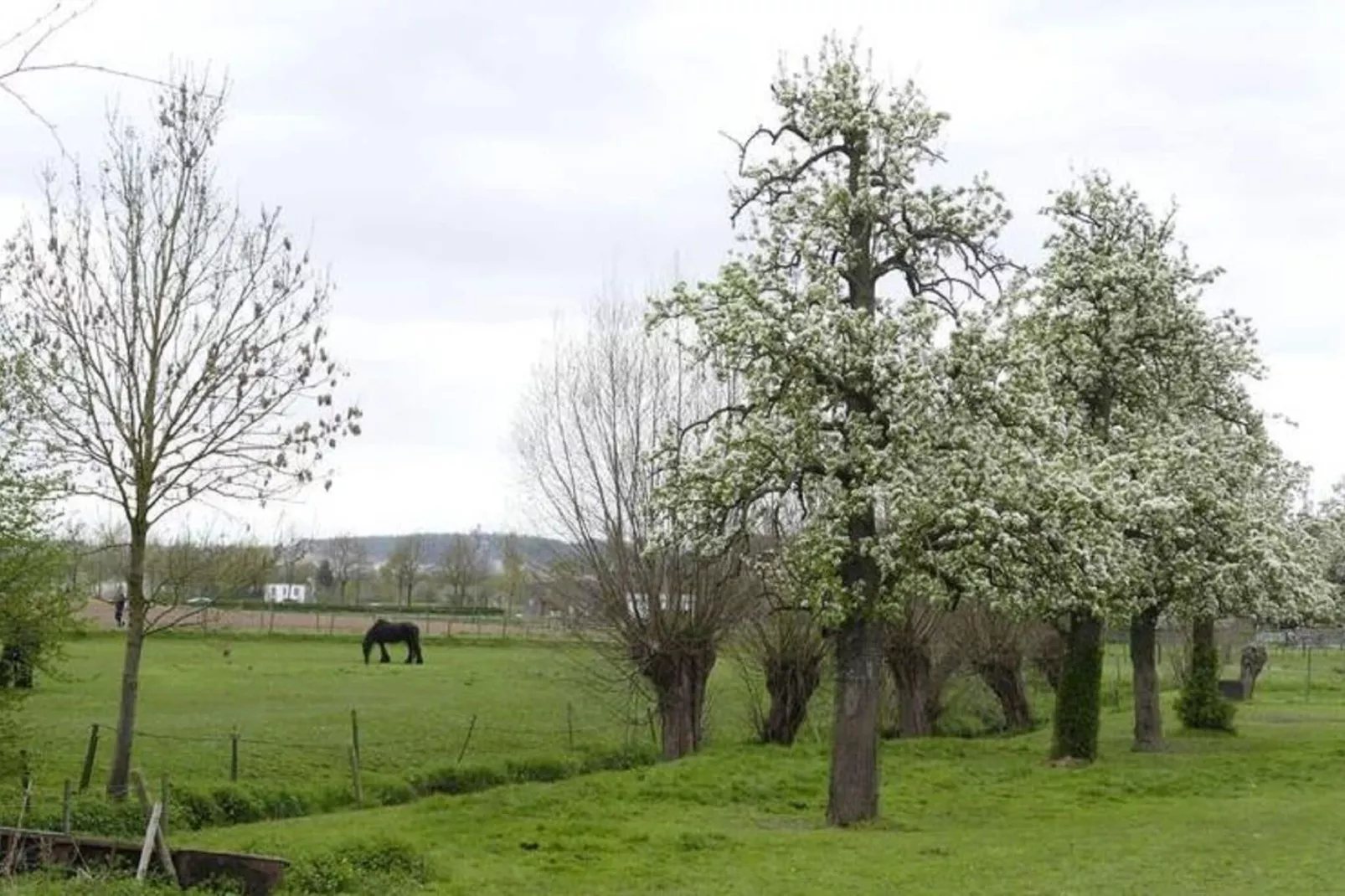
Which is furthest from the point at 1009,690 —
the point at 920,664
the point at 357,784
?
the point at 357,784

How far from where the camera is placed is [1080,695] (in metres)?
33.3

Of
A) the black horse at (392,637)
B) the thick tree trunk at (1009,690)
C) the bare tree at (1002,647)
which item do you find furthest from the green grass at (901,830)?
the black horse at (392,637)

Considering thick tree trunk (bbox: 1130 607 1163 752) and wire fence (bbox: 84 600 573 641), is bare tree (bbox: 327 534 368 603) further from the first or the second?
thick tree trunk (bbox: 1130 607 1163 752)

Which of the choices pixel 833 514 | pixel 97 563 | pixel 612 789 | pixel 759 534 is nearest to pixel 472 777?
pixel 612 789

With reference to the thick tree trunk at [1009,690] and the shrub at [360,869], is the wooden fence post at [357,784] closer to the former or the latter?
the shrub at [360,869]

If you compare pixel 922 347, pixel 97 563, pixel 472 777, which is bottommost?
pixel 472 777

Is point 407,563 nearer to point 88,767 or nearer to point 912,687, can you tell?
point 912,687

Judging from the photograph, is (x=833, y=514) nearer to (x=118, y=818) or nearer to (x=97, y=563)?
(x=118, y=818)

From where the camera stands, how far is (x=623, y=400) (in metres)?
36.1

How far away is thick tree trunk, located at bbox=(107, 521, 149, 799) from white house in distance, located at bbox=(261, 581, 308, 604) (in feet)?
255

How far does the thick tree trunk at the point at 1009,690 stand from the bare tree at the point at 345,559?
88.4m

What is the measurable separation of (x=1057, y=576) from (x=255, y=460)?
13747 mm

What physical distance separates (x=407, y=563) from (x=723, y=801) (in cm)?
10185

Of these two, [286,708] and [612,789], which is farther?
[286,708]
